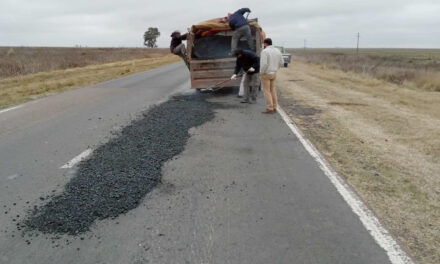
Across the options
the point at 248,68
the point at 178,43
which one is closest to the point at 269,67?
the point at 248,68

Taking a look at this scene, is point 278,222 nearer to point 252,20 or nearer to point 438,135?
A: point 438,135

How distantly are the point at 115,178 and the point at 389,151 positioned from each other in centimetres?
481

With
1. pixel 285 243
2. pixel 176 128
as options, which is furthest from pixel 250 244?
pixel 176 128

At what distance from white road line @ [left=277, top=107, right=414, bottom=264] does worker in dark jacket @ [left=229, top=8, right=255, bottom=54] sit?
7.07m

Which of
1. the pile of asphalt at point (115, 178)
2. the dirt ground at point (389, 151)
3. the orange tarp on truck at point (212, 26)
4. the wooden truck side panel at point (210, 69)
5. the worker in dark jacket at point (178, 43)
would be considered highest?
the orange tarp on truck at point (212, 26)

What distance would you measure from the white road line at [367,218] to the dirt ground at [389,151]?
10 cm

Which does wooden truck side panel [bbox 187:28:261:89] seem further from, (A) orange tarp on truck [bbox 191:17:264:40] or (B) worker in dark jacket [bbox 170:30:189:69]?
(B) worker in dark jacket [bbox 170:30:189:69]

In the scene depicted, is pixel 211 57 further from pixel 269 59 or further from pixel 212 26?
pixel 269 59

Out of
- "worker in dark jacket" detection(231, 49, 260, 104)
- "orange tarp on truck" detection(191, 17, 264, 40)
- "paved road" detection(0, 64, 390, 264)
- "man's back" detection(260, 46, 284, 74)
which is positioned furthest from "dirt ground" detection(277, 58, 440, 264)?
"orange tarp on truck" detection(191, 17, 264, 40)

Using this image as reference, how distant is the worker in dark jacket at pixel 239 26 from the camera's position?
12383 mm

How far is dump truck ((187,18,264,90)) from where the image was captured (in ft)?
43.3

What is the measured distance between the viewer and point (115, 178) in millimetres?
5070

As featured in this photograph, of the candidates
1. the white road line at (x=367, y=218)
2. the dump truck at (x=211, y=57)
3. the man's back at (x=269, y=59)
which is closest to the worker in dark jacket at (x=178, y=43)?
the dump truck at (x=211, y=57)

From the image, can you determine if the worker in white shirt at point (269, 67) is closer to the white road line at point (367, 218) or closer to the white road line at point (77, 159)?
the white road line at point (367, 218)
